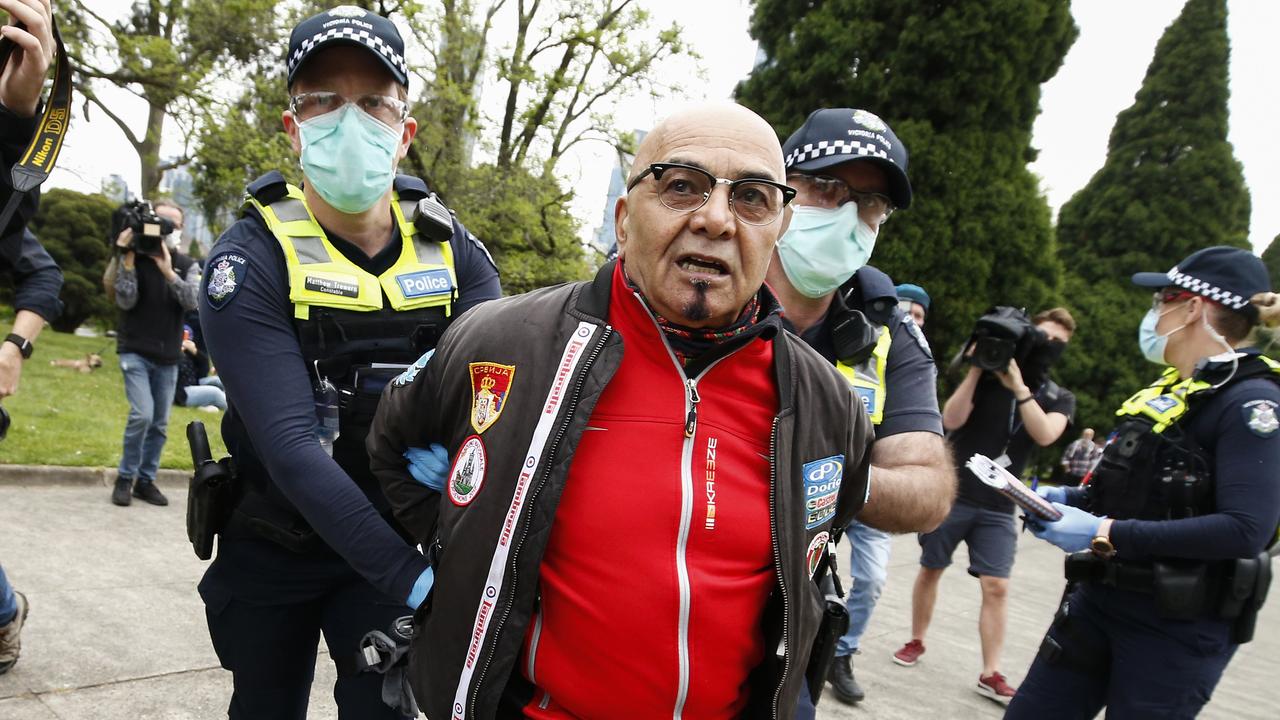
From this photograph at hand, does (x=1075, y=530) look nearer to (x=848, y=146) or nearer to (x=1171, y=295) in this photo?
(x=1171, y=295)

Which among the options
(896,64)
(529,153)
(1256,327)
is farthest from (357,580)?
(529,153)

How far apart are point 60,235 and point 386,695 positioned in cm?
2059

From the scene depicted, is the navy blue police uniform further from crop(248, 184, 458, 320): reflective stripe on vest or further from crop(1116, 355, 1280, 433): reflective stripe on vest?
crop(1116, 355, 1280, 433): reflective stripe on vest

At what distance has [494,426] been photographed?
1.52 metres

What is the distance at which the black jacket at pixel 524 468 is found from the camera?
1445 mm

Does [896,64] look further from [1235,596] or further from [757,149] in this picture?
[757,149]

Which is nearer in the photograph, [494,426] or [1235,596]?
[494,426]

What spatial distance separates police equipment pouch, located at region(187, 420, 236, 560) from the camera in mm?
2080

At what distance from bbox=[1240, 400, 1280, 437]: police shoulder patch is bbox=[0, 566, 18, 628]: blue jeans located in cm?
452

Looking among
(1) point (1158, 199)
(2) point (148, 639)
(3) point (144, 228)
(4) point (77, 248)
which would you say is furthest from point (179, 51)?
(1) point (1158, 199)

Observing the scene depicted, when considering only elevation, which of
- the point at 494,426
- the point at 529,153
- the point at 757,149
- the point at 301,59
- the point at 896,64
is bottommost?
the point at 494,426

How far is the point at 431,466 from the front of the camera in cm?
172

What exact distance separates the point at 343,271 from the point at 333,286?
6 centimetres

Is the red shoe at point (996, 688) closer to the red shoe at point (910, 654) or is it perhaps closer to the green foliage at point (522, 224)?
the red shoe at point (910, 654)
